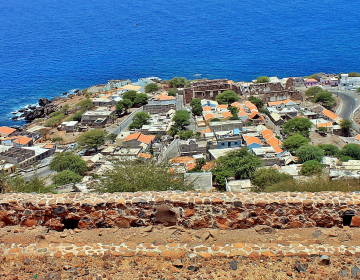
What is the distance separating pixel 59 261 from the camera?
588 cm

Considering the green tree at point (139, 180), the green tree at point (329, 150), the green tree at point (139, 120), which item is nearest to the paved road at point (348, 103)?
the green tree at point (329, 150)

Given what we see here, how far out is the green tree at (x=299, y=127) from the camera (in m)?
30.4

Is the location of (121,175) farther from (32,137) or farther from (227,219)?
(32,137)

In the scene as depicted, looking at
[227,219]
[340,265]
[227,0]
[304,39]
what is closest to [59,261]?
[227,219]

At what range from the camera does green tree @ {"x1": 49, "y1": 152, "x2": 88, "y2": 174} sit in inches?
1031

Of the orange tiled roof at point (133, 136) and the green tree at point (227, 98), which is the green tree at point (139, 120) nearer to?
the orange tiled roof at point (133, 136)

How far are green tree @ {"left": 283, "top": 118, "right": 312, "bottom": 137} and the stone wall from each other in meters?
24.4

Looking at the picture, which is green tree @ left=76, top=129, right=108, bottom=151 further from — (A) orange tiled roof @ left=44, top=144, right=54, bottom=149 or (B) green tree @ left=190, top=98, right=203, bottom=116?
(B) green tree @ left=190, top=98, right=203, bottom=116

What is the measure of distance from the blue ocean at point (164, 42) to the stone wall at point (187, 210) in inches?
1572

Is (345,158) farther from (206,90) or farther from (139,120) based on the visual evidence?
(206,90)

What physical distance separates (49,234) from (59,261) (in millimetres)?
894

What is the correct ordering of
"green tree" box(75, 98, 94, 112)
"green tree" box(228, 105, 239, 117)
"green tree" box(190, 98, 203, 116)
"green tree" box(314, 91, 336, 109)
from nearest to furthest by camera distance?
"green tree" box(228, 105, 239, 117)
"green tree" box(190, 98, 203, 116)
"green tree" box(314, 91, 336, 109)
"green tree" box(75, 98, 94, 112)

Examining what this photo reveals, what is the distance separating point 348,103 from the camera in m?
39.8

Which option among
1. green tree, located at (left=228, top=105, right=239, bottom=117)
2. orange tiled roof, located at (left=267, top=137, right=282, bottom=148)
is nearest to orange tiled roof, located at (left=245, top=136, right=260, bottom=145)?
orange tiled roof, located at (left=267, top=137, right=282, bottom=148)
